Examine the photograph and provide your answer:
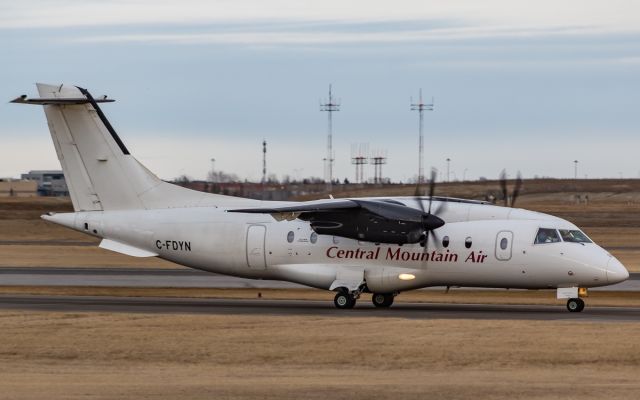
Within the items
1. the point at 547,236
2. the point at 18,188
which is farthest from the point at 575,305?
the point at 18,188

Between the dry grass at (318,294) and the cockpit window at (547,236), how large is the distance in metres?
4.69

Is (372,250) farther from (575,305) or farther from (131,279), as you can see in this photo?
(131,279)

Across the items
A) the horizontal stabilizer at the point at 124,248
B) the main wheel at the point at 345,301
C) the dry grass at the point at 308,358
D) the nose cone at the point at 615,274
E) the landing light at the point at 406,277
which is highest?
the horizontal stabilizer at the point at 124,248

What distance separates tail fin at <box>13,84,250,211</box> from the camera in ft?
136

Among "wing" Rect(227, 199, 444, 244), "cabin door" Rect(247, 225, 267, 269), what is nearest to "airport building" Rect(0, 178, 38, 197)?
"cabin door" Rect(247, 225, 267, 269)

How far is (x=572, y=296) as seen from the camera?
119ft

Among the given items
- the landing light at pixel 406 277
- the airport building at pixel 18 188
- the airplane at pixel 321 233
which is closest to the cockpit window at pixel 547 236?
the airplane at pixel 321 233

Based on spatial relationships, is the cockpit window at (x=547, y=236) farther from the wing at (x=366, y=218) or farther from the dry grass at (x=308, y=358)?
the dry grass at (x=308, y=358)

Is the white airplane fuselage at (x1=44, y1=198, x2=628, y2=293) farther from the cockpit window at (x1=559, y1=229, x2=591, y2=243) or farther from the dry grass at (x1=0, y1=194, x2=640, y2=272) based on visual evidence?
the dry grass at (x1=0, y1=194, x2=640, y2=272)

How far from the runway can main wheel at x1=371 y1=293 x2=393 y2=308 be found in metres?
0.28

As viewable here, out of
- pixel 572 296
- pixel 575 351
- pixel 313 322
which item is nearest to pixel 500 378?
pixel 575 351

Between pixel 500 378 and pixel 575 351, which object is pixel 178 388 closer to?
Answer: pixel 500 378

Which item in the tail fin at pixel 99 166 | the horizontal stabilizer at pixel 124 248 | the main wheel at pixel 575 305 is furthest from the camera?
the tail fin at pixel 99 166

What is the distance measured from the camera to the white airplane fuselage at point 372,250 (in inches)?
1437
